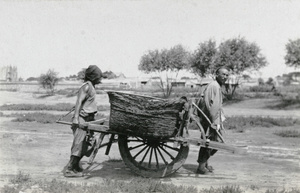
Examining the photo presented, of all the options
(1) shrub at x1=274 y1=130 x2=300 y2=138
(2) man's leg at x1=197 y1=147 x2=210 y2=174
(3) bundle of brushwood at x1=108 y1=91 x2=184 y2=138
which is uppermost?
(3) bundle of brushwood at x1=108 y1=91 x2=184 y2=138

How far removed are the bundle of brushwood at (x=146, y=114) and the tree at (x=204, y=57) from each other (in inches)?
1240

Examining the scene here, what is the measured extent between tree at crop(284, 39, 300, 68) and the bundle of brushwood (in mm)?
24956

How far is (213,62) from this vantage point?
35.4 meters

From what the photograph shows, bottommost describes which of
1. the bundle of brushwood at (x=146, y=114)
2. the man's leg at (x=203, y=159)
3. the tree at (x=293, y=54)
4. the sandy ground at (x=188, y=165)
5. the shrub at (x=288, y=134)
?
the sandy ground at (x=188, y=165)

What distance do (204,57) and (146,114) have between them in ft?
108

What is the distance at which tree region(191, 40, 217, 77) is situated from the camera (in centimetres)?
3694

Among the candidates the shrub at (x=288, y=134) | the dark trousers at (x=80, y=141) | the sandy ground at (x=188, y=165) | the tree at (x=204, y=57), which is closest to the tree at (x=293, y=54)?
the tree at (x=204, y=57)

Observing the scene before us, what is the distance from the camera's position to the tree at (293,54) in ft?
89.5

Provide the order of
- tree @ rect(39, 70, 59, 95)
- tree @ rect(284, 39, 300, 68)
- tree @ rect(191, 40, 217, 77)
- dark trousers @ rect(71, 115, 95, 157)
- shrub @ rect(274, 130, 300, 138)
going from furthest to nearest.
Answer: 1. tree @ rect(39, 70, 59, 95)
2. tree @ rect(191, 40, 217, 77)
3. tree @ rect(284, 39, 300, 68)
4. shrub @ rect(274, 130, 300, 138)
5. dark trousers @ rect(71, 115, 95, 157)

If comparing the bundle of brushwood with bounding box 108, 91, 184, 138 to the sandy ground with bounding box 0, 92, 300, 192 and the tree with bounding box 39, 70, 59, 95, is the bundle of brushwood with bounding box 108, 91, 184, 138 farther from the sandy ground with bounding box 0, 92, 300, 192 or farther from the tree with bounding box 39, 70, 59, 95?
the tree with bounding box 39, 70, 59, 95

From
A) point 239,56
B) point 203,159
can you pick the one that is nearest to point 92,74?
point 203,159

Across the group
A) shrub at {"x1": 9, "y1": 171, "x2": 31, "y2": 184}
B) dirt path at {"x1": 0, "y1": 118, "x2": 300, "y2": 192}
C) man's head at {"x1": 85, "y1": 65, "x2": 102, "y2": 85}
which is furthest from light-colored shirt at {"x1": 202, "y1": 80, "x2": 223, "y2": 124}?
shrub at {"x1": 9, "y1": 171, "x2": 31, "y2": 184}

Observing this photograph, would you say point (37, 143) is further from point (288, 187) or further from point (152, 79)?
point (152, 79)

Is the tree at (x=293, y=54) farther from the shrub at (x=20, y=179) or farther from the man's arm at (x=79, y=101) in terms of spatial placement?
the shrub at (x=20, y=179)
